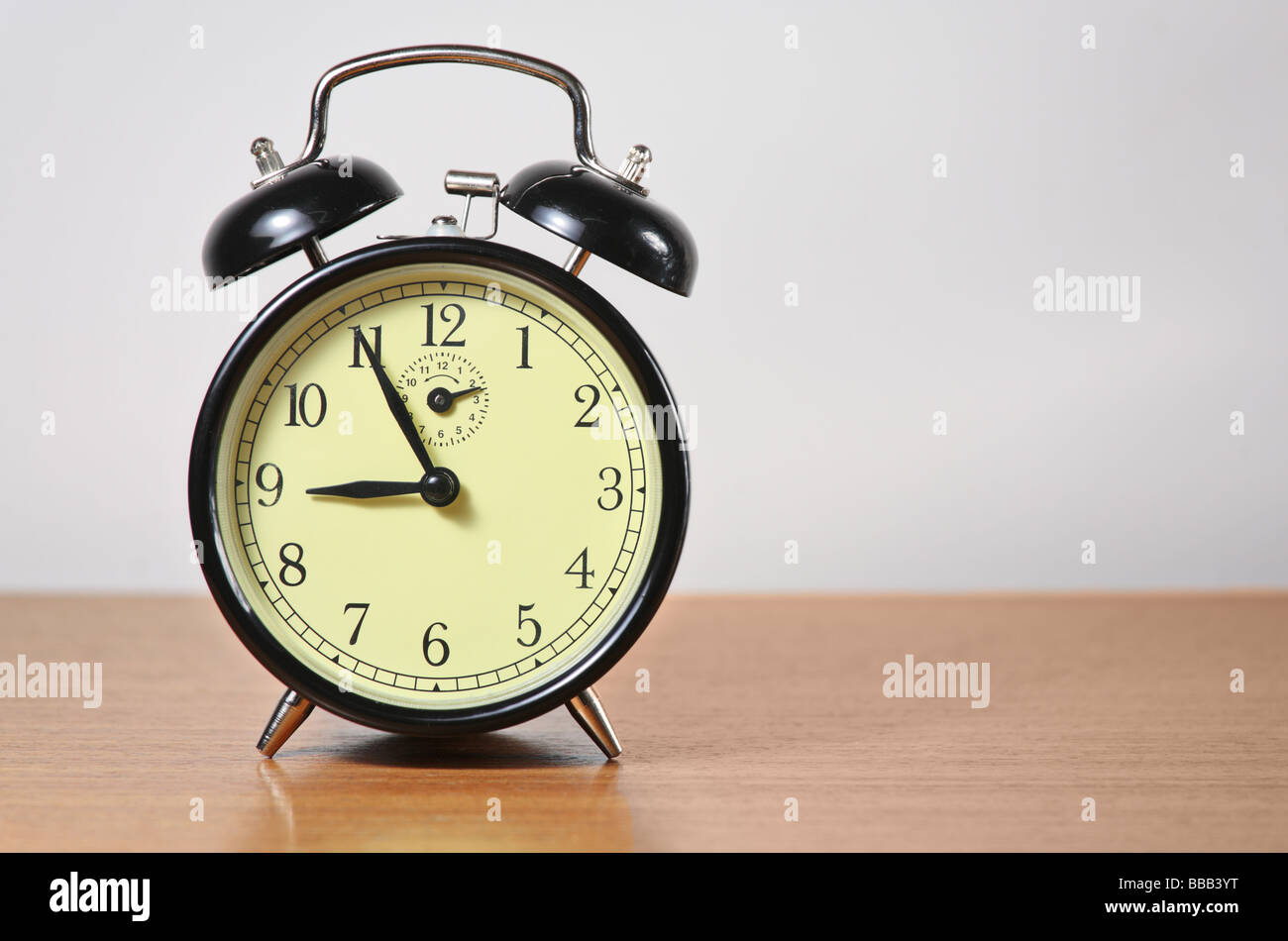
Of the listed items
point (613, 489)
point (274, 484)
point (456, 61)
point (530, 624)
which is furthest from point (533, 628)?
point (456, 61)

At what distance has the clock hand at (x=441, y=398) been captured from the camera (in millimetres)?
1083

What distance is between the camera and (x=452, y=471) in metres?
1.08

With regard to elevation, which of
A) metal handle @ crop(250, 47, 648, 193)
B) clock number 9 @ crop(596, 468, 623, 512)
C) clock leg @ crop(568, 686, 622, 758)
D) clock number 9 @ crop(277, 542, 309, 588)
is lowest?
clock leg @ crop(568, 686, 622, 758)

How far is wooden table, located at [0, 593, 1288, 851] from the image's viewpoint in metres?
0.85

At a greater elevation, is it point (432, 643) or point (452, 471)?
point (452, 471)

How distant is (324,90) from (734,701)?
75 cm

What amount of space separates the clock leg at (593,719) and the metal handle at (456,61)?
46 centimetres

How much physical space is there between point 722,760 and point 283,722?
15.1 inches

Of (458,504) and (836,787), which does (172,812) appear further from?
(836,787)

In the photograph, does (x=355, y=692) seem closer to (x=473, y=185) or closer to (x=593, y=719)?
(x=593, y=719)

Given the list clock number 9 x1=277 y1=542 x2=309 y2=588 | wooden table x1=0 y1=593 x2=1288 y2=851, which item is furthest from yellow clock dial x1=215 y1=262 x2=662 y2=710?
wooden table x1=0 y1=593 x2=1288 y2=851

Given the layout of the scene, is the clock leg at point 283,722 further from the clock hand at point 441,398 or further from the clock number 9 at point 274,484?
the clock hand at point 441,398

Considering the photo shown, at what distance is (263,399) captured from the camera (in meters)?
1.09

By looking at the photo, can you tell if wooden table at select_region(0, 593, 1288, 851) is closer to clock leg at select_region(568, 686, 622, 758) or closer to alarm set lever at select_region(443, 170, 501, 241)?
clock leg at select_region(568, 686, 622, 758)
